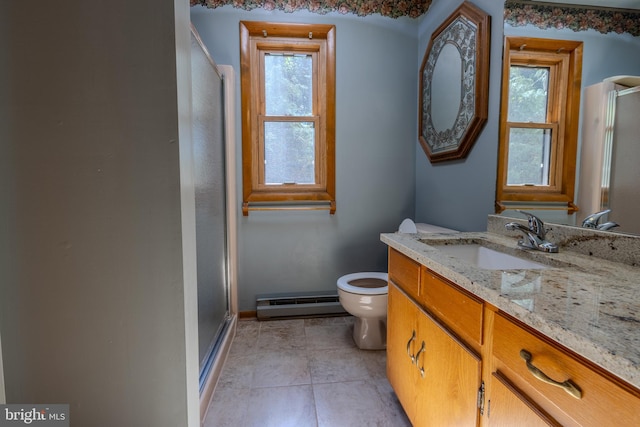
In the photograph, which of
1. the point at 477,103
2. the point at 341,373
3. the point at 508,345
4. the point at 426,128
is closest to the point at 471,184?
the point at 477,103

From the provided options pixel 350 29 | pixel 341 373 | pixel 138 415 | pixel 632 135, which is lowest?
pixel 341 373

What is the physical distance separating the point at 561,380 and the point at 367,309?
4.25ft

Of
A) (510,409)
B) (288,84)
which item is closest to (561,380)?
(510,409)

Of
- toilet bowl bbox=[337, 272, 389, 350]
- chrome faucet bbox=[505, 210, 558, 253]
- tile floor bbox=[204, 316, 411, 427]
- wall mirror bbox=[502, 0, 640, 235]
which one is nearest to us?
wall mirror bbox=[502, 0, 640, 235]

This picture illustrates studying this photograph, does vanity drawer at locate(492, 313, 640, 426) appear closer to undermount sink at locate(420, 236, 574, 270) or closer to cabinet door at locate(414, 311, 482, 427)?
cabinet door at locate(414, 311, 482, 427)

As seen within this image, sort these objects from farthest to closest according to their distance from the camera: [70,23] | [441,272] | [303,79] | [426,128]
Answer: [303,79], [426,128], [441,272], [70,23]

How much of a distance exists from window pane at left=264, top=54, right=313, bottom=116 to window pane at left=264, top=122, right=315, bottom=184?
4.6 inches

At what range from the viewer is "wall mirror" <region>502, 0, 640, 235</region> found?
3.10 ft

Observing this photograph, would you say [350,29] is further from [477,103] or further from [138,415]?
[138,415]

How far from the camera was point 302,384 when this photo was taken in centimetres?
153

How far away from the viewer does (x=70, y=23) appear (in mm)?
751

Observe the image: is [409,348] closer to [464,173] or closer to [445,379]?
[445,379]

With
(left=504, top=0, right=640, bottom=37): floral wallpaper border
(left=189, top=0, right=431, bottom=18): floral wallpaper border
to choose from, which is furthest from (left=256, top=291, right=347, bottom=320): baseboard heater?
(left=189, top=0, right=431, bottom=18): floral wallpaper border

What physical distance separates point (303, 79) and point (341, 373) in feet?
6.91
